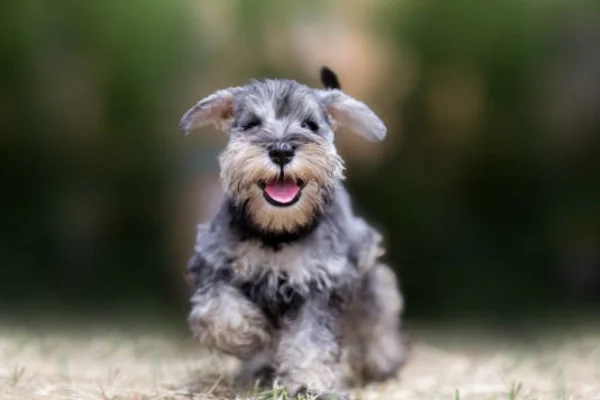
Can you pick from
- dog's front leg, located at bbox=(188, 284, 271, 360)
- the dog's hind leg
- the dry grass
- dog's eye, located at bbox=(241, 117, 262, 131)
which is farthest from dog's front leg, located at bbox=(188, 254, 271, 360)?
the dog's hind leg

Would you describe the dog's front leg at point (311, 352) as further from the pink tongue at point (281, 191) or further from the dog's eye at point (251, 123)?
the dog's eye at point (251, 123)

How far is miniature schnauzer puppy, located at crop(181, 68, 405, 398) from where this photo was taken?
3.48 metres

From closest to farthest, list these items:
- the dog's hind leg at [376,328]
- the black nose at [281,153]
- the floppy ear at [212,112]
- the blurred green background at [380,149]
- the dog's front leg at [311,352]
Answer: the black nose at [281,153], the dog's front leg at [311,352], the floppy ear at [212,112], the dog's hind leg at [376,328], the blurred green background at [380,149]

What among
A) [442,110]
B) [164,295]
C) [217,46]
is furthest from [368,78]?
[164,295]

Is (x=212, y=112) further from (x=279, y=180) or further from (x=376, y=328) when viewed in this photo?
(x=376, y=328)

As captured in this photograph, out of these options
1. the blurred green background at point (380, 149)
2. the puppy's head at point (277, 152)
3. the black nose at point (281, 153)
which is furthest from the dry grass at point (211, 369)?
the black nose at point (281, 153)

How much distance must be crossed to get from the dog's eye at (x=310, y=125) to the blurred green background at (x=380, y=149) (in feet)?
8.88

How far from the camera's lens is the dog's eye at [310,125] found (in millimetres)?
3641

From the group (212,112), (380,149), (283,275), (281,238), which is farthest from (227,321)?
(380,149)

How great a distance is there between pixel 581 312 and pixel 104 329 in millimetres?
3337

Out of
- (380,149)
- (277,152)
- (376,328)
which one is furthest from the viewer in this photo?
(380,149)

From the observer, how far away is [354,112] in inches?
155

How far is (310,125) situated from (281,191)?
34 cm

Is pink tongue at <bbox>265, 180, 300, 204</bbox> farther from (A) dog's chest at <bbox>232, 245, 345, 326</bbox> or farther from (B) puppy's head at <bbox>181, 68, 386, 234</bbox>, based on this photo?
(A) dog's chest at <bbox>232, 245, 345, 326</bbox>
